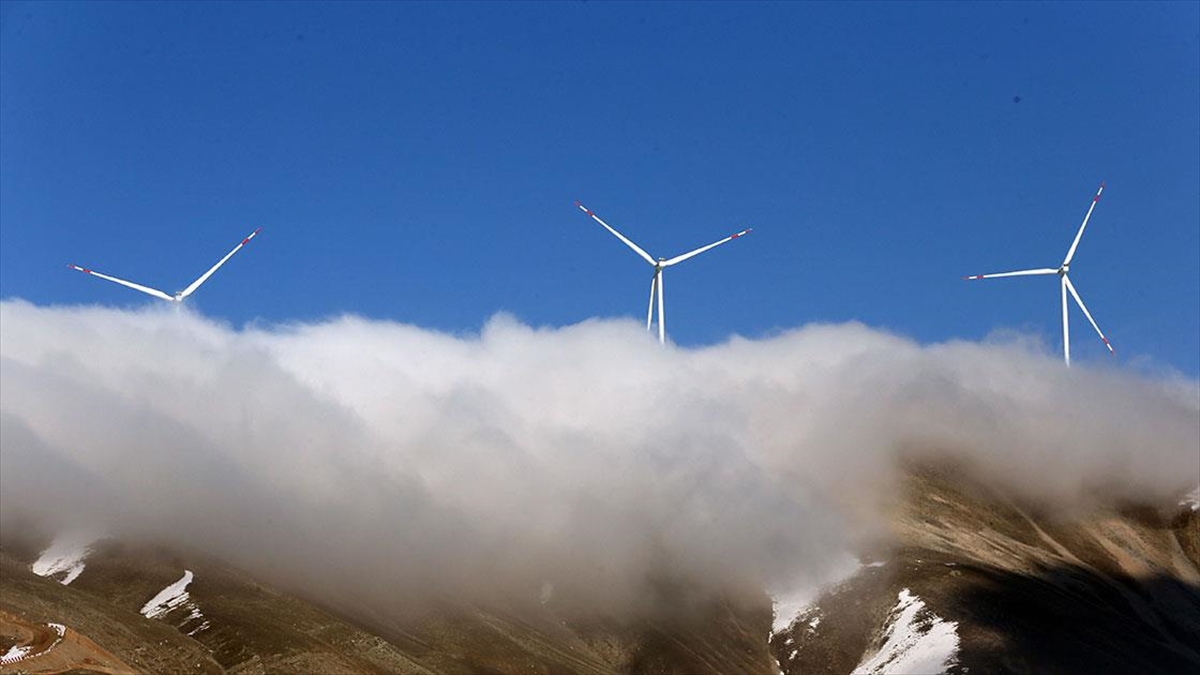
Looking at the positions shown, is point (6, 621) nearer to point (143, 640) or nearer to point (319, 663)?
point (143, 640)

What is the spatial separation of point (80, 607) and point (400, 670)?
1894 inches

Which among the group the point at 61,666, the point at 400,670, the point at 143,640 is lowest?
the point at 61,666

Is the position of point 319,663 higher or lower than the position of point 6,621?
higher

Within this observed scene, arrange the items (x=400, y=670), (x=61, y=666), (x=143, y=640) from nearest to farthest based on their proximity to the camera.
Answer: (x=61, y=666), (x=143, y=640), (x=400, y=670)

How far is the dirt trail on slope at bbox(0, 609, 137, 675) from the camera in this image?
158 metres

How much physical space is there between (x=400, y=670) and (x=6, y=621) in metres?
56.9

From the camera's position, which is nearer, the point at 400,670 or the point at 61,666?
the point at 61,666

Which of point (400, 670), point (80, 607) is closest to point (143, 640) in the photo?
point (80, 607)

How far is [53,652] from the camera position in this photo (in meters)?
162

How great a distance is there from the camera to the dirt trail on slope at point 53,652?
15838cm

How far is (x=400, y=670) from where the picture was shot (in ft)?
643

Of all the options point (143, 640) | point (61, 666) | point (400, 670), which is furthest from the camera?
point (400, 670)

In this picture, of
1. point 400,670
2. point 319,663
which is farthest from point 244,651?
point 400,670

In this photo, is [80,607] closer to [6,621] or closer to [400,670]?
[6,621]
